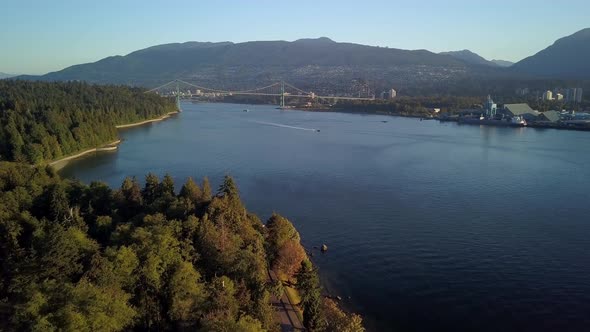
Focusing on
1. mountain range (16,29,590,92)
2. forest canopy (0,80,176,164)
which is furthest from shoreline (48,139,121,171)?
mountain range (16,29,590,92)

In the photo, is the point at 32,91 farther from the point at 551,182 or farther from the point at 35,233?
the point at 551,182

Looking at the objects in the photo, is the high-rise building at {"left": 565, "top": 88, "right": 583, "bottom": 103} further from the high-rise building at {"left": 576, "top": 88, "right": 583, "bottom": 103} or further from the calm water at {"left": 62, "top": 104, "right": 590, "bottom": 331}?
the calm water at {"left": 62, "top": 104, "right": 590, "bottom": 331}

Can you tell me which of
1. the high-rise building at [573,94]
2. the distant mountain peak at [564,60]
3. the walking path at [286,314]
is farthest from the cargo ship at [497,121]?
the distant mountain peak at [564,60]

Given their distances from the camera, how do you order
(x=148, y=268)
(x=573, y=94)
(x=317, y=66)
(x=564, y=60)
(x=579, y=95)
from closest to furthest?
(x=148, y=268)
(x=579, y=95)
(x=573, y=94)
(x=564, y=60)
(x=317, y=66)

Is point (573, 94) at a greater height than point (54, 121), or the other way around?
point (573, 94)

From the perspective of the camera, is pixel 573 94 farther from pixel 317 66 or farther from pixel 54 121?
pixel 317 66

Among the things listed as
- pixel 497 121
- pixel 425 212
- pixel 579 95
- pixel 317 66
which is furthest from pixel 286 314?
pixel 317 66
